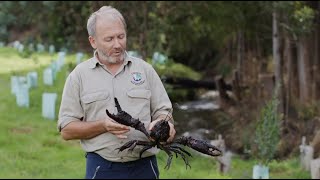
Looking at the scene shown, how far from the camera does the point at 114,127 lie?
2707mm

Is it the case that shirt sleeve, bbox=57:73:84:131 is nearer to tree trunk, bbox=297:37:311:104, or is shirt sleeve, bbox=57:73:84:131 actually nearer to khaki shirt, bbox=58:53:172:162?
khaki shirt, bbox=58:53:172:162

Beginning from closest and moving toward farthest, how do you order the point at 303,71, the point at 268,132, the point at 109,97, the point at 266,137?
the point at 109,97
the point at 268,132
the point at 266,137
the point at 303,71

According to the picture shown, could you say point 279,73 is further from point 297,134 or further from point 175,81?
point 175,81

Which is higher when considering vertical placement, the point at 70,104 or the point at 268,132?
the point at 70,104

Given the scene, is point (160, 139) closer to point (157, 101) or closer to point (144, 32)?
point (157, 101)

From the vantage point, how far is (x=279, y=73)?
13.9 meters

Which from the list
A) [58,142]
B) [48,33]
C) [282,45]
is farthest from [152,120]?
[48,33]

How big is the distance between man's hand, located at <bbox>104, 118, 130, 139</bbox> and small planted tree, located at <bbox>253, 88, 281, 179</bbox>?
5.63m

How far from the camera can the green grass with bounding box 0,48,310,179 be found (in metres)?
7.65

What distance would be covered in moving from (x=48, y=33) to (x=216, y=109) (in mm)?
10029

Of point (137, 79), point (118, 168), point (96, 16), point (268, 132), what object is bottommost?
point (268, 132)

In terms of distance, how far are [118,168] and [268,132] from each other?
231 inches

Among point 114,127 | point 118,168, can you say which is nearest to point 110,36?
point 114,127

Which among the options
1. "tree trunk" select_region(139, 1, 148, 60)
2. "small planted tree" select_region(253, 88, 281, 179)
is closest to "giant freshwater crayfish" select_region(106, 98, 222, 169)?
"small planted tree" select_region(253, 88, 281, 179)
